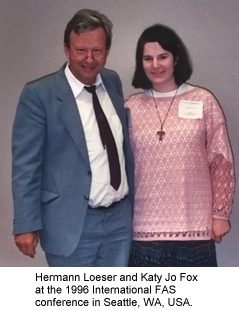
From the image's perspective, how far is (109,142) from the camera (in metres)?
1.25

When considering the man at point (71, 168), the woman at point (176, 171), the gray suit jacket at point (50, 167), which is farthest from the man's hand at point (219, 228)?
the gray suit jacket at point (50, 167)

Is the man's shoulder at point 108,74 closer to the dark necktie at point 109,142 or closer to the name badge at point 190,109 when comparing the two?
the dark necktie at point 109,142

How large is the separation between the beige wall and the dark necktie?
0.17 metres

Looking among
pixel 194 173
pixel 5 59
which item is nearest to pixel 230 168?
pixel 194 173

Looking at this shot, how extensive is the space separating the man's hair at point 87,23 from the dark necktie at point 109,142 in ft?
0.51

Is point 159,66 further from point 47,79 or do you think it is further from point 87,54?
point 47,79


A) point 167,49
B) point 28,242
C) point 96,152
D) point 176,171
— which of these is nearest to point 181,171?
point 176,171

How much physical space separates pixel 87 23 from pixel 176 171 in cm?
47

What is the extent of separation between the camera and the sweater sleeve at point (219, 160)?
4.27 feet

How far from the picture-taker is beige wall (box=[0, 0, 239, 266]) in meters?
1.34

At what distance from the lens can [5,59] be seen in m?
1.36
